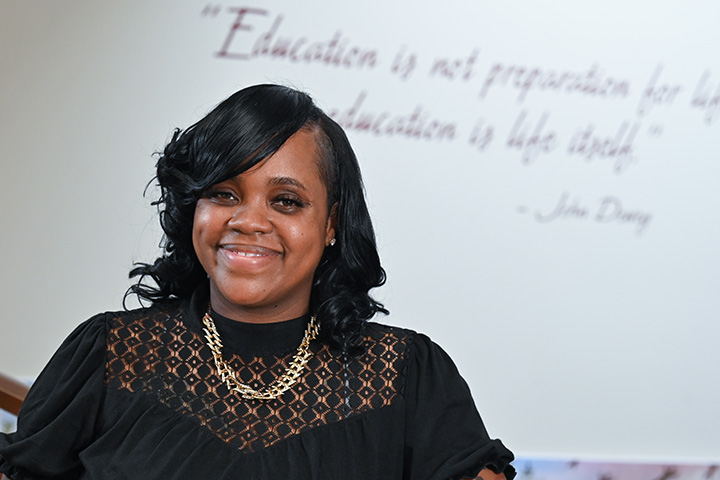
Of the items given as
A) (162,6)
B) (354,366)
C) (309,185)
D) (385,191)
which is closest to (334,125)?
(309,185)

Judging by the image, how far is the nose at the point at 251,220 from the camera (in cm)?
161

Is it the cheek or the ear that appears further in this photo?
the ear

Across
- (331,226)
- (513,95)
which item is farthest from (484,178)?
(331,226)

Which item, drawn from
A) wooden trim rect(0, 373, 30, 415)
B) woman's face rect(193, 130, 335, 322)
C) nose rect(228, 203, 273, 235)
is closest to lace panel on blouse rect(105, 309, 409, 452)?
woman's face rect(193, 130, 335, 322)

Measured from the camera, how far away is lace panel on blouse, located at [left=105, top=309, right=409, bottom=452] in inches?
66.1

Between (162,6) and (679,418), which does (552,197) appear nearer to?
(679,418)

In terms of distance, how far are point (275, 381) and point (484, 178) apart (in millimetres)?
1741

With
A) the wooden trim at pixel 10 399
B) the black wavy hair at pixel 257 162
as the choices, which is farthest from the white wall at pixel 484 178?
the black wavy hair at pixel 257 162

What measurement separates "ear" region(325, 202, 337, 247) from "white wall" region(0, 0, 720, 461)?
138 centimetres

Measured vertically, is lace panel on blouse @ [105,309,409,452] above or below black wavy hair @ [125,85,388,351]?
below

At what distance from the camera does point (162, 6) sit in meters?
3.24

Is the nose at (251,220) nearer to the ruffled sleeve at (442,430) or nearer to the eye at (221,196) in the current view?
the eye at (221,196)

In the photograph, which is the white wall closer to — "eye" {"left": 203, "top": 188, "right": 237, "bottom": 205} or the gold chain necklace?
the gold chain necklace

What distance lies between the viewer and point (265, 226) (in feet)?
5.30
